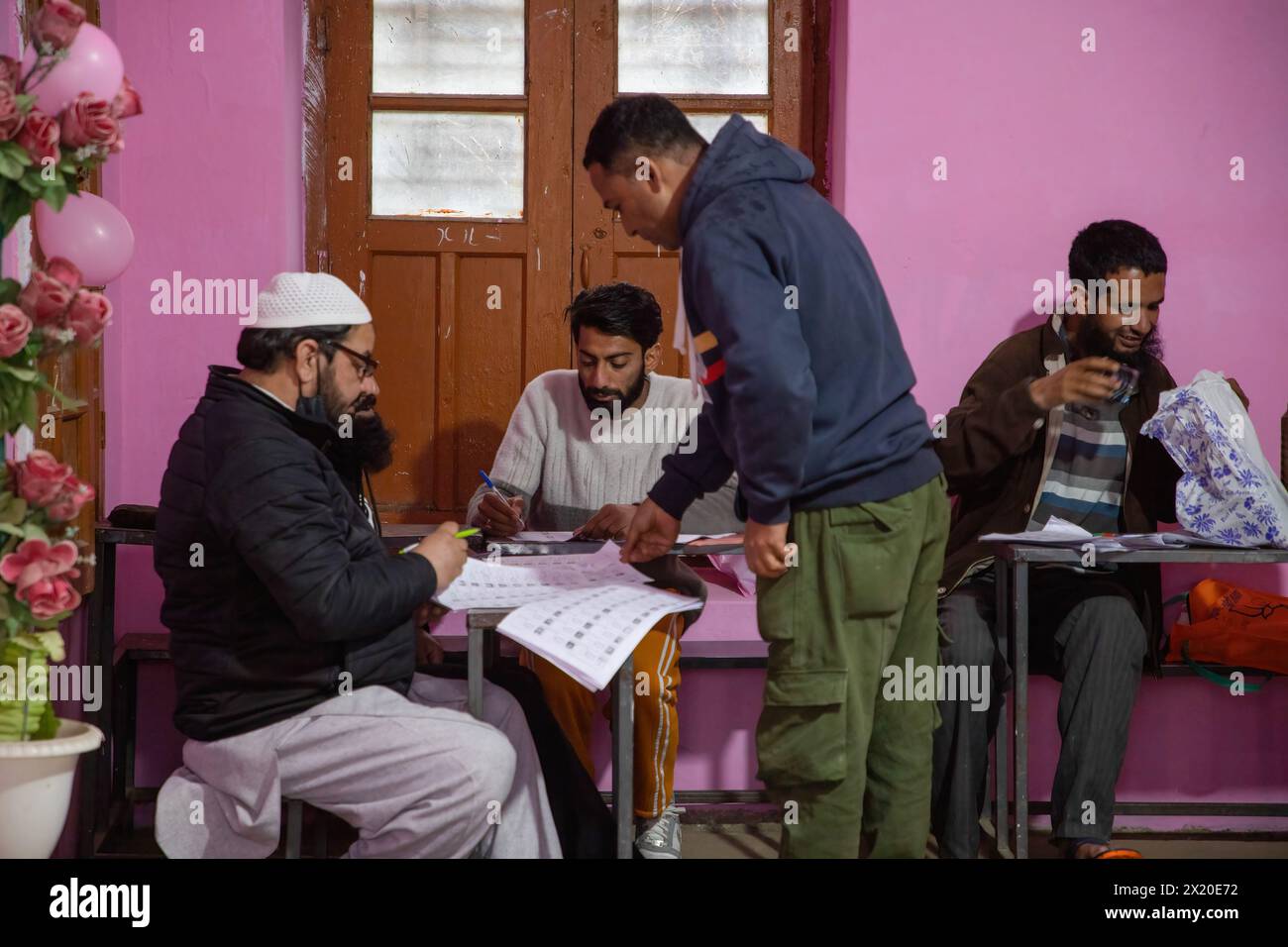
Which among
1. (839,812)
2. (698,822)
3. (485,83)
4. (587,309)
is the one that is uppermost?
(485,83)

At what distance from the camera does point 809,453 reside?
84.6 inches

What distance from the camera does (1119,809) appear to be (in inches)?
142

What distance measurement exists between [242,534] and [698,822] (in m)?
1.94

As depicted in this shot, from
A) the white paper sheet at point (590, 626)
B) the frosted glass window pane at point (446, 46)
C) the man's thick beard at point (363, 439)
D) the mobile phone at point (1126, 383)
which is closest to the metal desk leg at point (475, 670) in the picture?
the white paper sheet at point (590, 626)

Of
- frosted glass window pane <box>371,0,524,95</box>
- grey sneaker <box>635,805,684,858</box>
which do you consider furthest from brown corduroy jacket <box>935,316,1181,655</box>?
Answer: frosted glass window pane <box>371,0,524,95</box>

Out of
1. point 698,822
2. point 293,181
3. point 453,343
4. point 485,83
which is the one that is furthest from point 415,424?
point 698,822

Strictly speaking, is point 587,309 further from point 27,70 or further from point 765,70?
point 27,70

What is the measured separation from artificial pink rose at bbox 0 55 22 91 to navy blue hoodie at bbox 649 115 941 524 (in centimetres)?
105

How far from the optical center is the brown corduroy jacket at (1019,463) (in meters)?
3.32

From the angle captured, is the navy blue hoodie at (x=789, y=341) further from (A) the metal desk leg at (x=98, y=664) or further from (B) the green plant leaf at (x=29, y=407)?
(A) the metal desk leg at (x=98, y=664)

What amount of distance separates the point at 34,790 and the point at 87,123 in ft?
3.38

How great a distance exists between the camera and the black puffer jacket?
2.11 m

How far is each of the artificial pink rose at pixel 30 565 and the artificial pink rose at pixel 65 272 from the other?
40 cm

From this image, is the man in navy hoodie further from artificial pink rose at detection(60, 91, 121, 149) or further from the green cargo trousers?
artificial pink rose at detection(60, 91, 121, 149)
